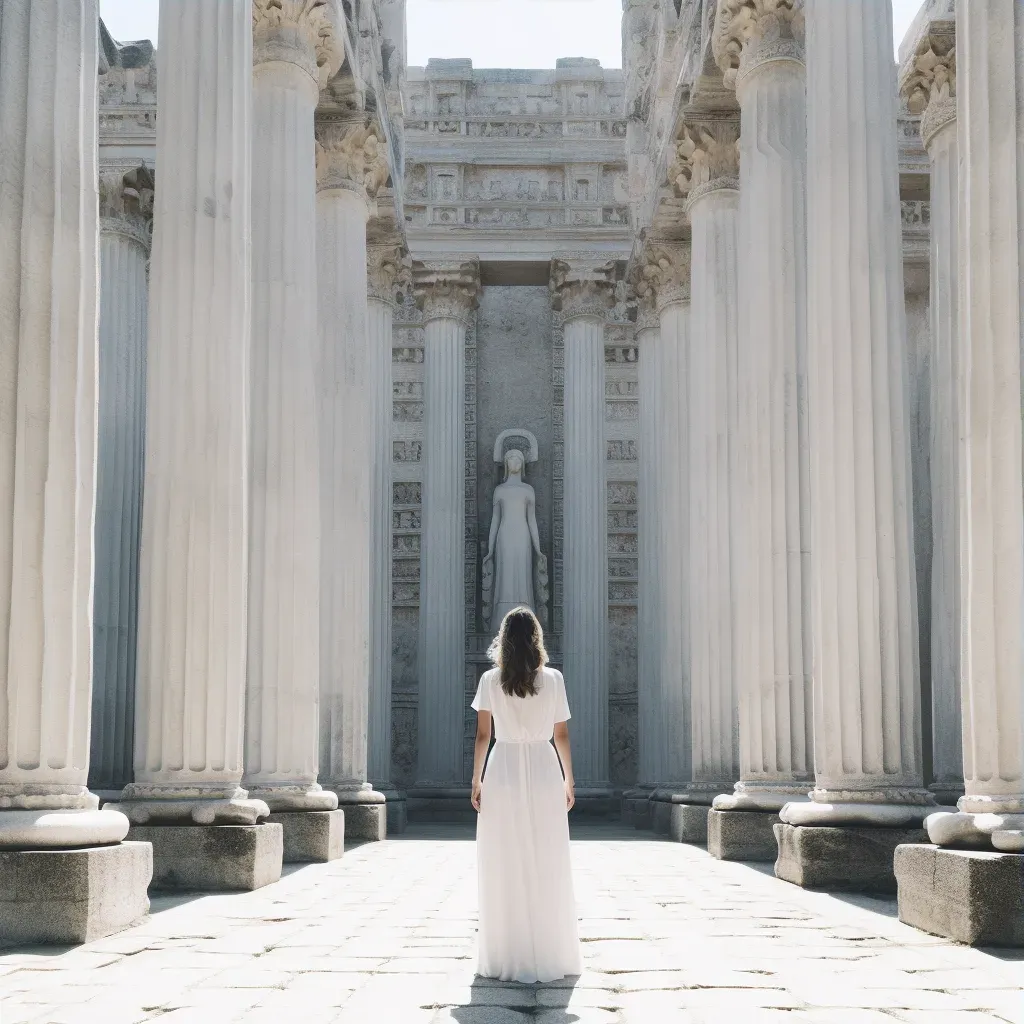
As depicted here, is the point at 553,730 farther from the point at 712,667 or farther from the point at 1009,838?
the point at 712,667

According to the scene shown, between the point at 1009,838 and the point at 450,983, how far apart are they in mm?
4910

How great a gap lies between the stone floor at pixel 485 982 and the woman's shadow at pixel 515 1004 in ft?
0.07

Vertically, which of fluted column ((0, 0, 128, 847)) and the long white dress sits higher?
fluted column ((0, 0, 128, 847))

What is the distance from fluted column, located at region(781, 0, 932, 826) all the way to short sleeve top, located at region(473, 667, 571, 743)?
24.2 feet

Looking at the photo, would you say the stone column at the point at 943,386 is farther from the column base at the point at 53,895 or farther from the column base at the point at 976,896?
the column base at the point at 53,895

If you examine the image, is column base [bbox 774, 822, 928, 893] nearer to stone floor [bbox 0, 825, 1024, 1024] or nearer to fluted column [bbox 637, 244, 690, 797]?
stone floor [bbox 0, 825, 1024, 1024]

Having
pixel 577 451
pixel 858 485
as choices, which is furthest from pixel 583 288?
pixel 858 485

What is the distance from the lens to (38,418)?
45.5 ft

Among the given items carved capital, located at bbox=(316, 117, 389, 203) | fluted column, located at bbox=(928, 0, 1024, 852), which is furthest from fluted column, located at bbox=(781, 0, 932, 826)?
carved capital, located at bbox=(316, 117, 389, 203)

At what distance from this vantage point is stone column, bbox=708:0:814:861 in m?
23.3

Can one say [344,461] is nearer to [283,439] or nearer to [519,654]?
[283,439]

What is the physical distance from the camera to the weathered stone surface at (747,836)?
2438 cm

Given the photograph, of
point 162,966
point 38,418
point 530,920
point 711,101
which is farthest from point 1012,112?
point 711,101

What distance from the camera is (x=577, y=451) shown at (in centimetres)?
4453
